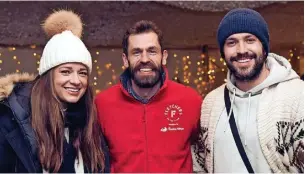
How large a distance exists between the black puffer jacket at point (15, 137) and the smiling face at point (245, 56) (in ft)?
3.43

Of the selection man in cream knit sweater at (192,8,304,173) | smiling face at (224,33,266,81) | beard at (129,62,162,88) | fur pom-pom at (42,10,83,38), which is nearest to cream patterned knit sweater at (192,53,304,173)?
man in cream knit sweater at (192,8,304,173)

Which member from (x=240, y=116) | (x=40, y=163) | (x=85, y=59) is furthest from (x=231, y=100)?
(x=40, y=163)

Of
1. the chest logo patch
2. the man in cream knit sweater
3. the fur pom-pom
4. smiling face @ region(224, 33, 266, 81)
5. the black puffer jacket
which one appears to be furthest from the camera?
the chest logo patch

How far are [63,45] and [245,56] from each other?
3.05 feet

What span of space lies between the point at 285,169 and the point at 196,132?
0.61m

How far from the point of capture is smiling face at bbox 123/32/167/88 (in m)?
2.75

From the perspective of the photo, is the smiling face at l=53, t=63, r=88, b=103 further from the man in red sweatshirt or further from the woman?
the man in red sweatshirt

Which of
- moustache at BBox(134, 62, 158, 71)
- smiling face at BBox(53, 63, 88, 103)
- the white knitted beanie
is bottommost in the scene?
smiling face at BBox(53, 63, 88, 103)

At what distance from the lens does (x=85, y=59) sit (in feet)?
8.32

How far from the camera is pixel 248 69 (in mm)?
2457

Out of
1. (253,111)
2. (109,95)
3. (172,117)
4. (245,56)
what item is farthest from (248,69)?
(109,95)

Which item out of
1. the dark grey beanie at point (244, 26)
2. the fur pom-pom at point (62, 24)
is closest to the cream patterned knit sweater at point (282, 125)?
the dark grey beanie at point (244, 26)

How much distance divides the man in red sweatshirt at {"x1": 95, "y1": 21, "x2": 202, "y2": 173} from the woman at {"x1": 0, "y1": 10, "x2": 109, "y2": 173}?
0.14 metres

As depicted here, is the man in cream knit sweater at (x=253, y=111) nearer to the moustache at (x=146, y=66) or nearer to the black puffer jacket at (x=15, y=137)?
the moustache at (x=146, y=66)
